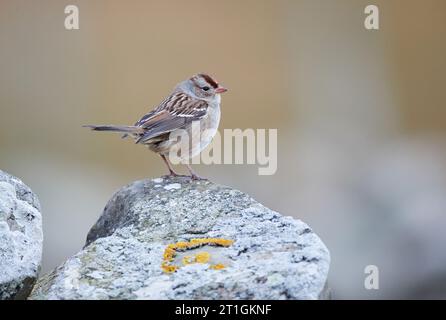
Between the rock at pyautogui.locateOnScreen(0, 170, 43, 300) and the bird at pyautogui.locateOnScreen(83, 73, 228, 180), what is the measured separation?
1.77m

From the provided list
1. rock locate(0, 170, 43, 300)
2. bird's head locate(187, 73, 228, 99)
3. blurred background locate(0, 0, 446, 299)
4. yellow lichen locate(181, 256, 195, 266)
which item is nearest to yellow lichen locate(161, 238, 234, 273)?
yellow lichen locate(181, 256, 195, 266)

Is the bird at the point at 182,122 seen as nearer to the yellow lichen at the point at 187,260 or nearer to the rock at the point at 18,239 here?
the rock at the point at 18,239

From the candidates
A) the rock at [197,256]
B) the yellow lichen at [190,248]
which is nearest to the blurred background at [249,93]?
the rock at [197,256]

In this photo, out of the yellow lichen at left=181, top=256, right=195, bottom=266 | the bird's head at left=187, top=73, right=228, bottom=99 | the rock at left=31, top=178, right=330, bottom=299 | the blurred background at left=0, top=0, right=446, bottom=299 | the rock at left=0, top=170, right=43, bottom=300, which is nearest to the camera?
the rock at left=31, top=178, right=330, bottom=299

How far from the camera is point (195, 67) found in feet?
49.3

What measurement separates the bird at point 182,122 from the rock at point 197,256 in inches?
61.3

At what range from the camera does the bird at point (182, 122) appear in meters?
7.23

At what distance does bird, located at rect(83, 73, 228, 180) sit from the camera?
723 centimetres

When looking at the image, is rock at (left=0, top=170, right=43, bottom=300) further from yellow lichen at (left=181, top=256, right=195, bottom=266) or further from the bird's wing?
the bird's wing

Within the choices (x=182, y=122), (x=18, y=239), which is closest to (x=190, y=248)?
(x=18, y=239)

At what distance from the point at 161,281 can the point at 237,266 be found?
0.42 metres

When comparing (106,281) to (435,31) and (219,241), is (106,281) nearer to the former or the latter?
(219,241)
